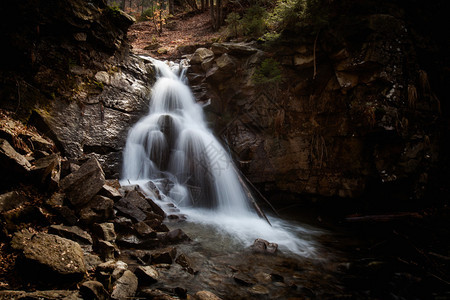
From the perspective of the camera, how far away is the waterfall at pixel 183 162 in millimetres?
7879

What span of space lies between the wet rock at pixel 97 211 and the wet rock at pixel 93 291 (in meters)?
1.77

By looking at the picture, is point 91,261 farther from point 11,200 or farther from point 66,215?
point 11,200

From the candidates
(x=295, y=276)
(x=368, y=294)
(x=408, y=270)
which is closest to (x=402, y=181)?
(x=408, y=270)

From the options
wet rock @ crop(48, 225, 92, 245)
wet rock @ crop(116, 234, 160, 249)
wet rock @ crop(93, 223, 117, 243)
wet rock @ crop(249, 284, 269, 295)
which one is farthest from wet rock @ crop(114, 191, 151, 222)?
wet rock @ crop(249, 284, 269, 295)

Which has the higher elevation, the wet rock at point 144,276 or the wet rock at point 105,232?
the wet rock at point 105,232

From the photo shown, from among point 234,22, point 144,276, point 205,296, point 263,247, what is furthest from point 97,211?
point 234,22

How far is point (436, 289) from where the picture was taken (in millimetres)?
3627

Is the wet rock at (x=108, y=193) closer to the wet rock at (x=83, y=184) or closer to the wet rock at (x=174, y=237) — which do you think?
→ the wet rock at (x=83, y=184)

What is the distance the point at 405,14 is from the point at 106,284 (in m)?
11.6

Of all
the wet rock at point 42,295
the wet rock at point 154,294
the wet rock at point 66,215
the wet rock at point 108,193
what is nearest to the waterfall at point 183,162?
the wet rock at point 108,193

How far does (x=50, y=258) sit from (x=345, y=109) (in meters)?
9.11

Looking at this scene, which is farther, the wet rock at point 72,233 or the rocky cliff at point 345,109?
the rocky cliff at point 345,109

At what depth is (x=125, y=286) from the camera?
2.74 m

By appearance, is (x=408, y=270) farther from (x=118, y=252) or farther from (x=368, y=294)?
(x=118, y=252)
